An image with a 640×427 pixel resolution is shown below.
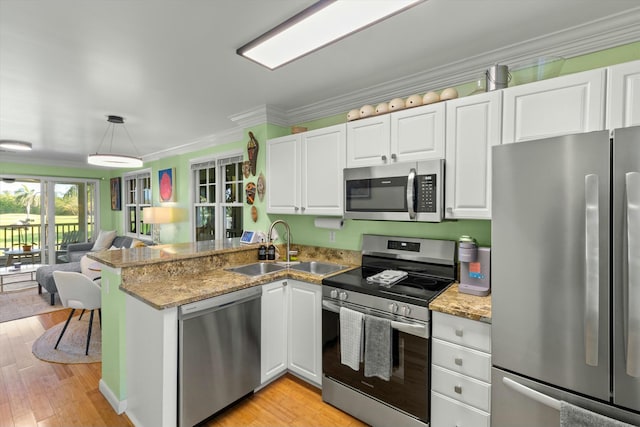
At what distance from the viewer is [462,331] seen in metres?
1.60

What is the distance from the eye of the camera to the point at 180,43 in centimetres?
189

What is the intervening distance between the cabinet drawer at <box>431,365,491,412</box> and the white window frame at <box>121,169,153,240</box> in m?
6.22

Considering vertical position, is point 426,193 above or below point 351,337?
above

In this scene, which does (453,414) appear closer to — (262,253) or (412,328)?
(412,328)

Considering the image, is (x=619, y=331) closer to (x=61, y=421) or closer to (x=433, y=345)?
(x=433, y=345)

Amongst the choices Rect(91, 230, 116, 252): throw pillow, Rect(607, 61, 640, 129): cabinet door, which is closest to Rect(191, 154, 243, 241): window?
Rect(91, 230, 116, 252): throw pillow

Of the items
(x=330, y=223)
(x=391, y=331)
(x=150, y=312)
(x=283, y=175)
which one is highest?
(x=283, y=175)

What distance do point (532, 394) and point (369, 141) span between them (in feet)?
5.99

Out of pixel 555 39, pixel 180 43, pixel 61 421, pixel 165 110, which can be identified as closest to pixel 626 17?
pixel 555 39

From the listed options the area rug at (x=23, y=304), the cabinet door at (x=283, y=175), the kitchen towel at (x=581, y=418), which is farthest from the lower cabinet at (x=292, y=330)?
the area rug at (x=23, y=304)

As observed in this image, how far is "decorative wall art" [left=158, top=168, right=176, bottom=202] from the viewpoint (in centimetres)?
541

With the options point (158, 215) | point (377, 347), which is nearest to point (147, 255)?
point (377, 347)

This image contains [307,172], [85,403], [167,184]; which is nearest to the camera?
[85,403]

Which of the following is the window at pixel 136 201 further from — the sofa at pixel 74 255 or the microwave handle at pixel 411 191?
the microwave handle at pixel 411 191
